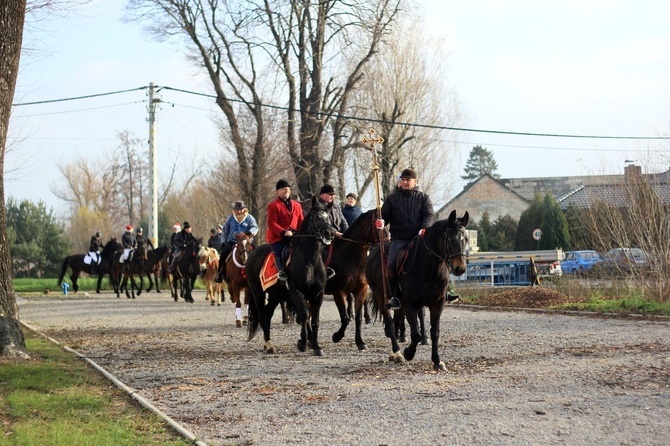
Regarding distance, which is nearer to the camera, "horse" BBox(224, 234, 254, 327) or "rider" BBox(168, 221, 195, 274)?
"horse" BBox(224, 234, 254, 327)

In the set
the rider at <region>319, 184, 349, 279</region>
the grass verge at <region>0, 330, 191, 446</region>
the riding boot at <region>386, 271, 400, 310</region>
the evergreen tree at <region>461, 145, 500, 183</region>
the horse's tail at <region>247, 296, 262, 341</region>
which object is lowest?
the grass verge at <region>0, 330, 191, 446</region>

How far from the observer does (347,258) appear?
15008 mm

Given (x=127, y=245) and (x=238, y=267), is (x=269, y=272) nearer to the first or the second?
(x=238, y=267)

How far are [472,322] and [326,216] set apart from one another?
6.67 metres

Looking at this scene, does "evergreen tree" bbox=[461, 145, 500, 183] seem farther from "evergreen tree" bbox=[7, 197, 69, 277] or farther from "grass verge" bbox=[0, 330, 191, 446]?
"grass verge" bbox=[0, 330, 191, 446]

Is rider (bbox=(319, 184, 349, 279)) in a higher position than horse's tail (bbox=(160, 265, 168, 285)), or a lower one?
higher

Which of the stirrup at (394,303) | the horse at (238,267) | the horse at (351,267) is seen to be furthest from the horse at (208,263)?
the stirrup at (394,303)

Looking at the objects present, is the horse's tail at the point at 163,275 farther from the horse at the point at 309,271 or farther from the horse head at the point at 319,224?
the horse head at the point at 319,224

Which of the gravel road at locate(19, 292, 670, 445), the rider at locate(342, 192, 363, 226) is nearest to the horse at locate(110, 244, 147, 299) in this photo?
the gravel road at locate(19, 292, 670, 445)

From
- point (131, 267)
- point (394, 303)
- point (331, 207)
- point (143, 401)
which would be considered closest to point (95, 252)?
point (131, 267)

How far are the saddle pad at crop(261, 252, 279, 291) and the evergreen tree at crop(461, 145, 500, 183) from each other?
4530 inches

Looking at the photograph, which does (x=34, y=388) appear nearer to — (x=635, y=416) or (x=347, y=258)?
(x=347, y=258)

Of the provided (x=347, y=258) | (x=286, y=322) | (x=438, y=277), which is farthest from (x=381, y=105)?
(x=438, y=277)

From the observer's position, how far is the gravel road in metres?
7.70
